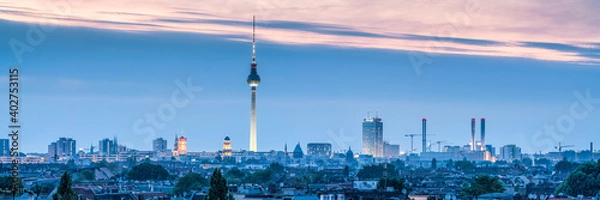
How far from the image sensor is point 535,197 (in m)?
85.6

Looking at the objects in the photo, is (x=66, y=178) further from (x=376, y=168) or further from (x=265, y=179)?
(x=376, y=168)

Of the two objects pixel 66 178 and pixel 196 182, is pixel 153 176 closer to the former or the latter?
pixel 196 182

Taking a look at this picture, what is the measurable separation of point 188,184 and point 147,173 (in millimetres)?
35414

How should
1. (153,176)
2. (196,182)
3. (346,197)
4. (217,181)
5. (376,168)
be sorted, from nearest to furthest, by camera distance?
(217,181), (346,197), (196,182), (153,176), (376,168)

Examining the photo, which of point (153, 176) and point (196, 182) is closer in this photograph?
point (196, 182)

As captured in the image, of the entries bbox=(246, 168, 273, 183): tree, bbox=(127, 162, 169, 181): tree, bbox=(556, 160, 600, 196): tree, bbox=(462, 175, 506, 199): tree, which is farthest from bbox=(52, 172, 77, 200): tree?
bbox=(246, 168, 273, 183): tree

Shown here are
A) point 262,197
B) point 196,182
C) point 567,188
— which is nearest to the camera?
point 262,197

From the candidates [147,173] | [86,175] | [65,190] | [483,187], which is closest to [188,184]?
[86,175]

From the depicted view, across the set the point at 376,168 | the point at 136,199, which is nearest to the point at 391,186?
the point at 136,199

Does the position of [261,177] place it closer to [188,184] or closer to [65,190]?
[188,184]

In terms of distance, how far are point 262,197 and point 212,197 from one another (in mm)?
29008

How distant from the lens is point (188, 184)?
405 feet

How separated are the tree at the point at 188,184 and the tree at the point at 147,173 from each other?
21.6 meters

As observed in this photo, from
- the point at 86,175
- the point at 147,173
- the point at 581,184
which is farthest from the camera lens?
the point at 147,173
